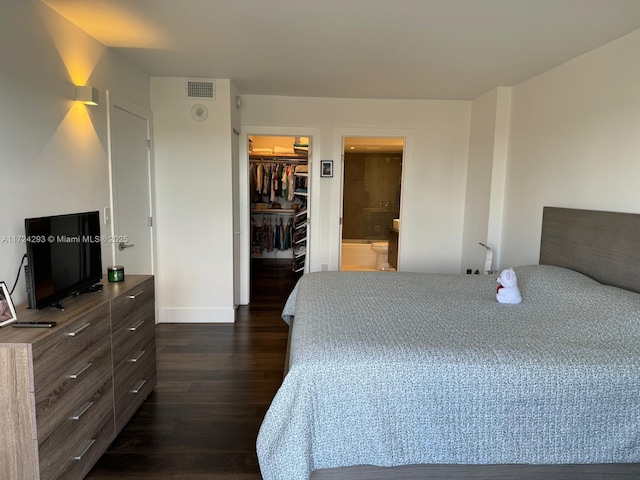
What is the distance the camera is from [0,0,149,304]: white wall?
181 centimetres

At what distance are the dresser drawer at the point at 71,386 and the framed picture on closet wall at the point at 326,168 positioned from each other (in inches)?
116

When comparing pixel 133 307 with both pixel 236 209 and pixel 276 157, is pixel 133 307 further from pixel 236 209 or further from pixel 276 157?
pixel 276 157

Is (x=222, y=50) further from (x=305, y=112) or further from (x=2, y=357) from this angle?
(x=2, y=357)

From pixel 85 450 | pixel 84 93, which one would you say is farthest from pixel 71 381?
pixel 84 93

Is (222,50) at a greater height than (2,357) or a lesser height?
greater

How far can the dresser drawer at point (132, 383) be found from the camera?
2025mm

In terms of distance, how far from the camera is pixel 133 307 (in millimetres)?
2166

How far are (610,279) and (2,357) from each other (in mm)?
3010

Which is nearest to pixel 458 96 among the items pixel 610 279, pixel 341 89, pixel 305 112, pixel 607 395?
pixel 341 89

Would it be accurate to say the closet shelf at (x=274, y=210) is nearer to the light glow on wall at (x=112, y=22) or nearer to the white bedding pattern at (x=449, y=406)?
the light glow on wall at (x=112, y=22)

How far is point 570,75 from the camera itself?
2805mm

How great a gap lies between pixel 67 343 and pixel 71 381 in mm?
167

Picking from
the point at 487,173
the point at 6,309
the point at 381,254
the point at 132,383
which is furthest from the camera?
the point at 381,254

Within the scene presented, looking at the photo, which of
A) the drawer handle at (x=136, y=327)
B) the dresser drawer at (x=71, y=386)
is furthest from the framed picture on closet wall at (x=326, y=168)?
the dresser drawer at (x=71, y=386)
